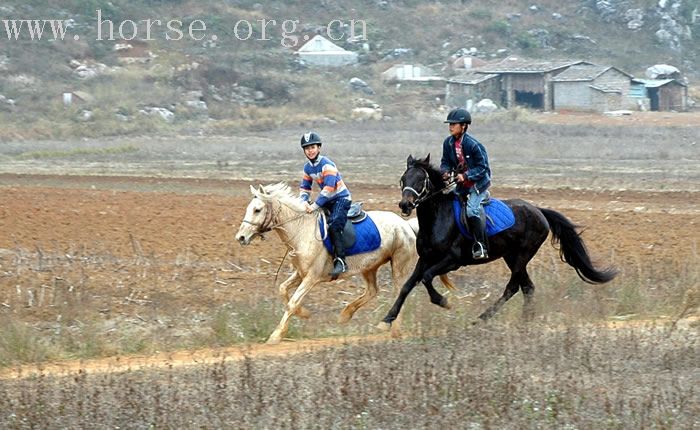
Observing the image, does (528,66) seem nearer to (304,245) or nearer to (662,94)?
(662,94)

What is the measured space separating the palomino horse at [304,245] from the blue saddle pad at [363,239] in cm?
5

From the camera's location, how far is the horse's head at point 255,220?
12.6 meters

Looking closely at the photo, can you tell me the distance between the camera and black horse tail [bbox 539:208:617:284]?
46.4ft

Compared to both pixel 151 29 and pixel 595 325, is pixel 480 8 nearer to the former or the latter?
pixel 151 29

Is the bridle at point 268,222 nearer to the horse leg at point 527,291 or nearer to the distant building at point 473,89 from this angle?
the horse leg at point 527,291

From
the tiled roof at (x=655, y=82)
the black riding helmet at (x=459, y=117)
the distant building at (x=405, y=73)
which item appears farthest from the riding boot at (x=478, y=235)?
the distant building at (x=405, y=73)

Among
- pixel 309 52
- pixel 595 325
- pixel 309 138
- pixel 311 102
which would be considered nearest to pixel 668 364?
pixel 595 325

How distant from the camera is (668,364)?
10227 millimetres

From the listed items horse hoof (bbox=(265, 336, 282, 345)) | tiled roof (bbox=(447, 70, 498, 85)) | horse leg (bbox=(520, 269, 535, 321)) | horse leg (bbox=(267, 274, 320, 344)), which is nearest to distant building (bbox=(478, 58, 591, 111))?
tiled roof (bbox=(447, 70, 498, 85))

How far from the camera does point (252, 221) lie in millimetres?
12672

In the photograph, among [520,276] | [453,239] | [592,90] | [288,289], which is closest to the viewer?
[453,239]

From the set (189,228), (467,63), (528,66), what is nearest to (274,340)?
(189,228)

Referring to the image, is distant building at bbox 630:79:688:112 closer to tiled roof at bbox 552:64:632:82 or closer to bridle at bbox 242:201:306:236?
tiled roof at bbox 552:64:632:82

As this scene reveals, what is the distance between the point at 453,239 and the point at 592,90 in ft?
181
